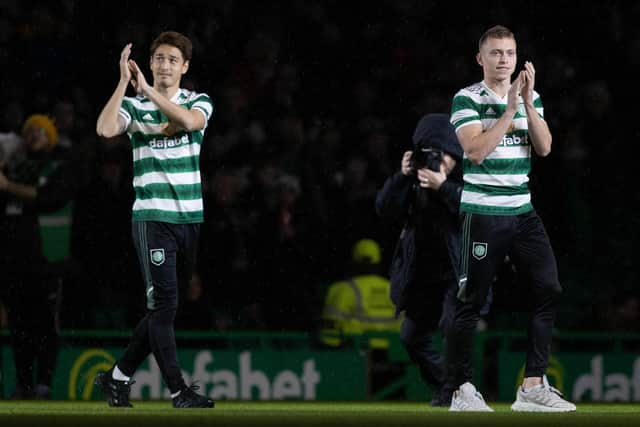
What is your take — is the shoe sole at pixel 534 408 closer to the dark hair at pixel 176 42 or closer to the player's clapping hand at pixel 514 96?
the player's clapping hand at pixel 514 96

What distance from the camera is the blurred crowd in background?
11.8 metres

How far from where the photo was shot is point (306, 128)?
1412 cm

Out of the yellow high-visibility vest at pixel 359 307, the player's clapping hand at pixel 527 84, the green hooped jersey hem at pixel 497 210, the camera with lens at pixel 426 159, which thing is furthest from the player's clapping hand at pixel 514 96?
the yellow high-visibility vest at pixel 359 307

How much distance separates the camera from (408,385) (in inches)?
440

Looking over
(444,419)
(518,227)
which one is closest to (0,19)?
(518,227)

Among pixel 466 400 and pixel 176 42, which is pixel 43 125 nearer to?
pixel 176 42

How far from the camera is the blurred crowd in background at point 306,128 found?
11.8m

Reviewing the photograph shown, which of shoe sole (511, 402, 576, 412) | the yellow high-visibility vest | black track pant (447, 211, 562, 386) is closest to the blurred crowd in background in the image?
the yellow high-visibility vest

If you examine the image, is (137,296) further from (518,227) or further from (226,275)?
(518,227)

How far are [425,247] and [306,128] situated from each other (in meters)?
5.41

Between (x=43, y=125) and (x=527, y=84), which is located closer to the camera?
(x=527, y=84)

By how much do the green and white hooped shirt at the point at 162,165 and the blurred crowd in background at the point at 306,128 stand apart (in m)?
3.00

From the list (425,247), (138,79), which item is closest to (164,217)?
(138,79)

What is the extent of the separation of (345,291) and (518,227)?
4.38 metres
